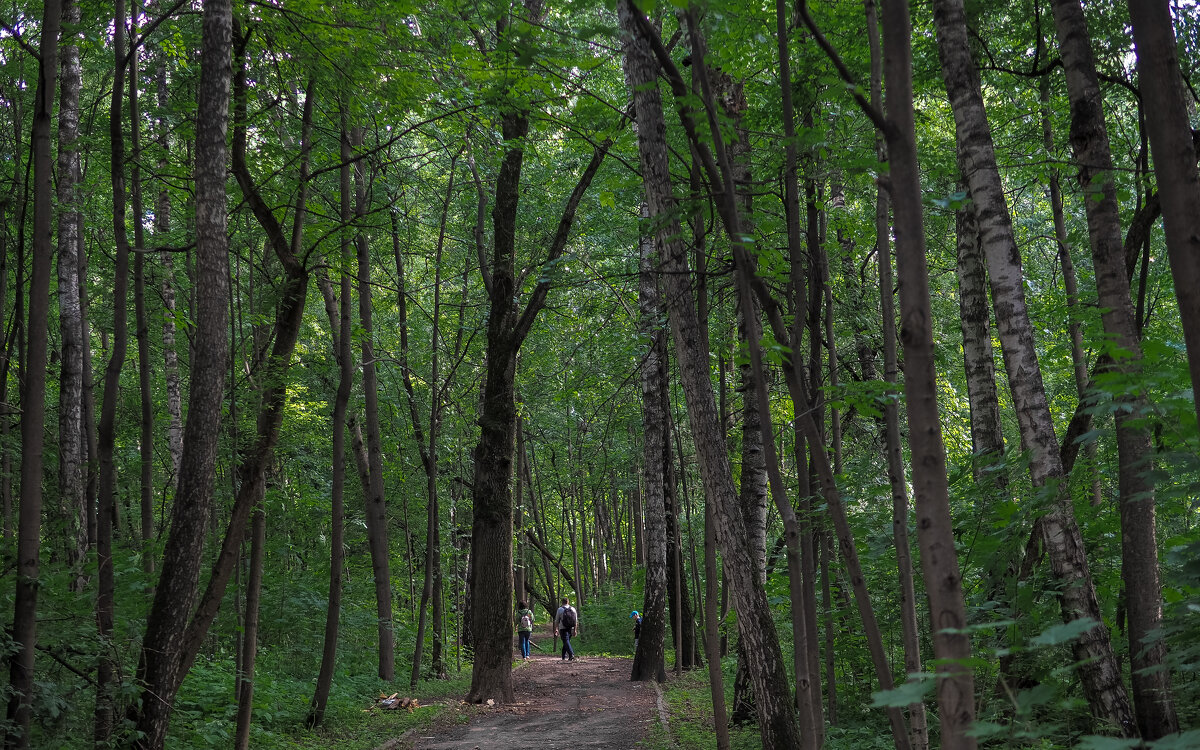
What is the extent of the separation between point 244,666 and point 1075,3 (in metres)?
9.70

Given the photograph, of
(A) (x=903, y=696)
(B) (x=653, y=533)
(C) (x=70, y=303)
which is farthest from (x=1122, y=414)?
(C) (x=70, y=303)

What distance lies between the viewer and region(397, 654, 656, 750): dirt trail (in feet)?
32.1

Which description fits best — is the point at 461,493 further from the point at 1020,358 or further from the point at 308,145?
the point at 1020,358

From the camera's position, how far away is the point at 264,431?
29.1 ft

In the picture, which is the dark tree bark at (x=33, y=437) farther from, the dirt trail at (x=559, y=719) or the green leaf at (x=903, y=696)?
the green leaf at (x=903, y=696)

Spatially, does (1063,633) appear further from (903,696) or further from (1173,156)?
(1173,156)

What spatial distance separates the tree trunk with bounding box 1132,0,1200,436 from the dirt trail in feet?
28.7

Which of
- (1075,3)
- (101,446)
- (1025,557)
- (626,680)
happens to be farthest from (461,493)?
(1075,3)

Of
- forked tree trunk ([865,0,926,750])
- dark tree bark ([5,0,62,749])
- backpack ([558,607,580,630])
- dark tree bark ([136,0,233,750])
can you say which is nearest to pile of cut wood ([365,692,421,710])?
dark tree bark ([136,0,233,750])

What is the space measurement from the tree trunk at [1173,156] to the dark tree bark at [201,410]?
684 cm

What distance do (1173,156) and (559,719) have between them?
11073 millimetres

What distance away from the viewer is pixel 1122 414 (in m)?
4.44

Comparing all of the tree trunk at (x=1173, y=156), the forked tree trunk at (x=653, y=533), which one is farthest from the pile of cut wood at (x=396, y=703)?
the tree trunk at (x=1173, y=156)

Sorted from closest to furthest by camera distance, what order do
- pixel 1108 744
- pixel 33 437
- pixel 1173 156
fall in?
pixel 1108 744 → pixel 1173 156 → pixel 33 437
